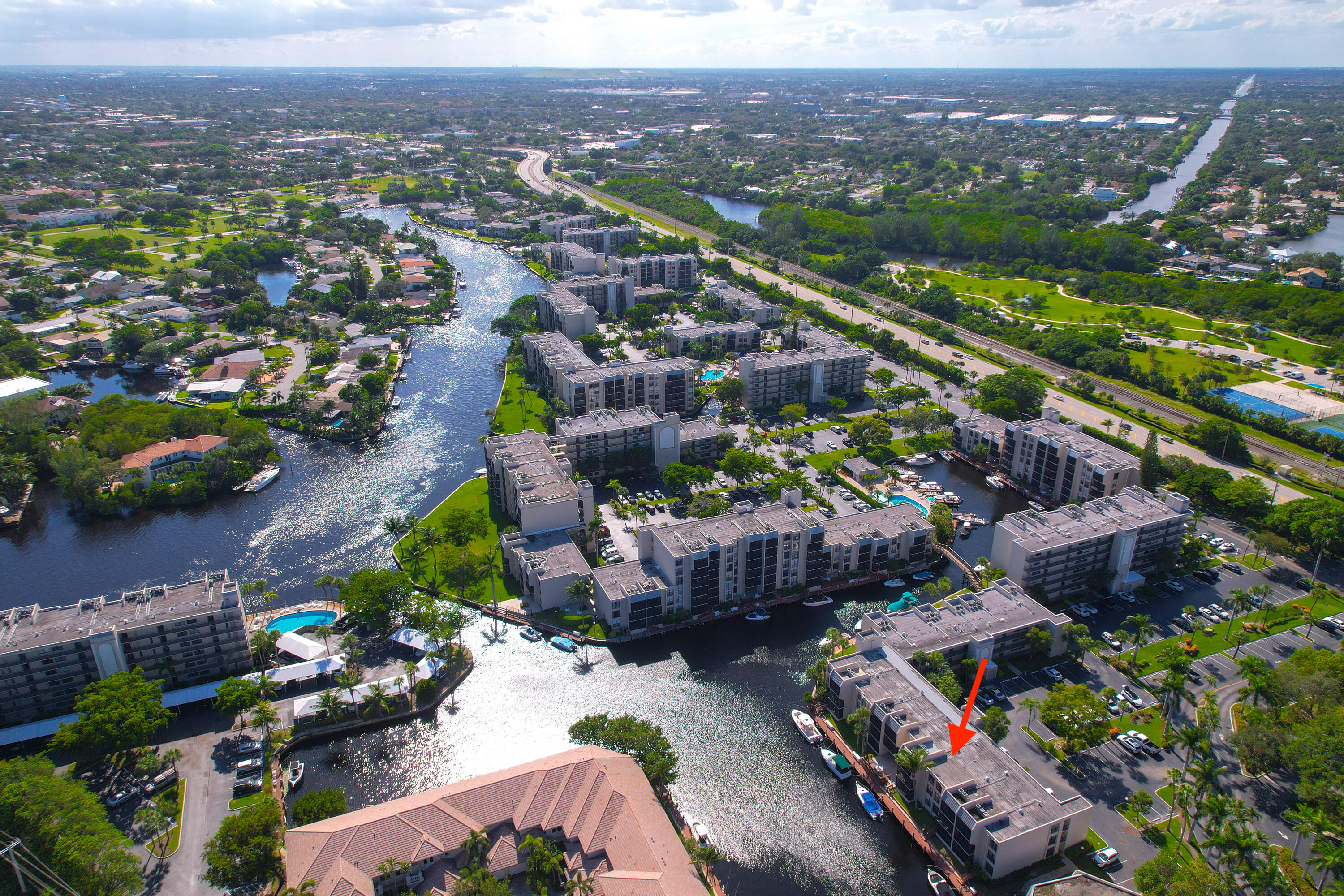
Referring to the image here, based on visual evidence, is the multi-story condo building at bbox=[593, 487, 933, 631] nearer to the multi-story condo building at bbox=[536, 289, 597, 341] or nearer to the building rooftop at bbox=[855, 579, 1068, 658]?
the building rooftop at bbox=[855, 579, 1068, 658]

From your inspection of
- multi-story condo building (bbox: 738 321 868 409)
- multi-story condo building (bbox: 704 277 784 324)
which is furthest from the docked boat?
multi-story condo building (bbox: 704 277 784 324)

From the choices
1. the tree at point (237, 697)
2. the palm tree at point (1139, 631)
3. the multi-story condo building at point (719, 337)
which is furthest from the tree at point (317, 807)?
the multi-story condo building at point (719, 337)

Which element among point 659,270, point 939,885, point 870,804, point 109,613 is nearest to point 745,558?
point 870,804

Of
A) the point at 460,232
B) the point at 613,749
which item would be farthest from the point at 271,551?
the point at 460,232

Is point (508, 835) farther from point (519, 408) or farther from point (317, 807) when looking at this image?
point (519, 408)

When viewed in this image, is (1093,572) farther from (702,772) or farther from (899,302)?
(899,302)

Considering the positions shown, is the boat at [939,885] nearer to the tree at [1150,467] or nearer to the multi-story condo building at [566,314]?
the tree at [1150,467]
